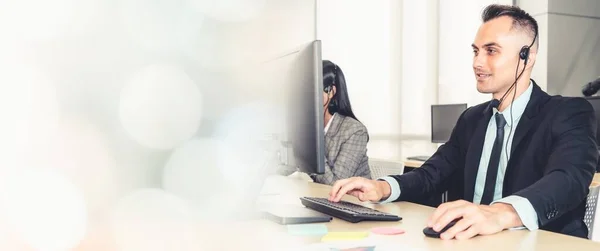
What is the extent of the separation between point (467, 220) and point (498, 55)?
0.71 meters

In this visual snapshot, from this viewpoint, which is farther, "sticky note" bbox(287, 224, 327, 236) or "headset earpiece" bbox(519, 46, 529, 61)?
"headset earpiece" bbox(519, 46, 529, 61)

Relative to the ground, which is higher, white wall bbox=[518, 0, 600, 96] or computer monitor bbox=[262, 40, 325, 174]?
white wall bbox=[518, 0, 600, 96]

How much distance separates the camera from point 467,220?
106 centimetres

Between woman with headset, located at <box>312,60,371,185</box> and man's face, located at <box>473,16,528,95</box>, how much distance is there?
705mm

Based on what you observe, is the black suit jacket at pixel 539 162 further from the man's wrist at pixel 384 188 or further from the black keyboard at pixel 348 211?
the black keyboard at pixel 348 211

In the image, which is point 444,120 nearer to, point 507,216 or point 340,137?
point 340,137

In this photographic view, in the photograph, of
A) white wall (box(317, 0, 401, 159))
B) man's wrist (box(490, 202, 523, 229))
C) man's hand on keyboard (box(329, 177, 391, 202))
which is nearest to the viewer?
man's wrist (box(490, 202, 523, 229))

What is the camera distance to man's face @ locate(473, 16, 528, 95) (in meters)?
1.58

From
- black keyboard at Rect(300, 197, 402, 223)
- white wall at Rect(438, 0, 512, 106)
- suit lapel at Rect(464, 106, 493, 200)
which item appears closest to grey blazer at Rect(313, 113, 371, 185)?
suit lapel at Rect(464, 106, 493, 200)

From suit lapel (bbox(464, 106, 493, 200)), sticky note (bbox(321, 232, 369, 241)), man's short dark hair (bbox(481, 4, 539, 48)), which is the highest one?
man's short dark hair (bbox(481, 4, 539, 48))

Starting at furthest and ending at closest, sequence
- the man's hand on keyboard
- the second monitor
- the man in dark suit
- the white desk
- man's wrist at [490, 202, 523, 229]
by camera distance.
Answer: the second monitor
the man's hand on keyboard
the man in dark suit
man's wrist at [490, 202, 523, 229]
the white desk

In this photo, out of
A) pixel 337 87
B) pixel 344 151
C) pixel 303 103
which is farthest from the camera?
pixel 337 87

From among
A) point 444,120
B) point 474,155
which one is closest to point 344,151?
point 474,155

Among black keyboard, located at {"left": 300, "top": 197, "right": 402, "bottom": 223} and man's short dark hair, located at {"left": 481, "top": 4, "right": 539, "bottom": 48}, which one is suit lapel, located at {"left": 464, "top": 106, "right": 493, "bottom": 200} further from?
black keyboard, located at {"left": 300, "top": 197, "right": 402, "bottom": 223}
